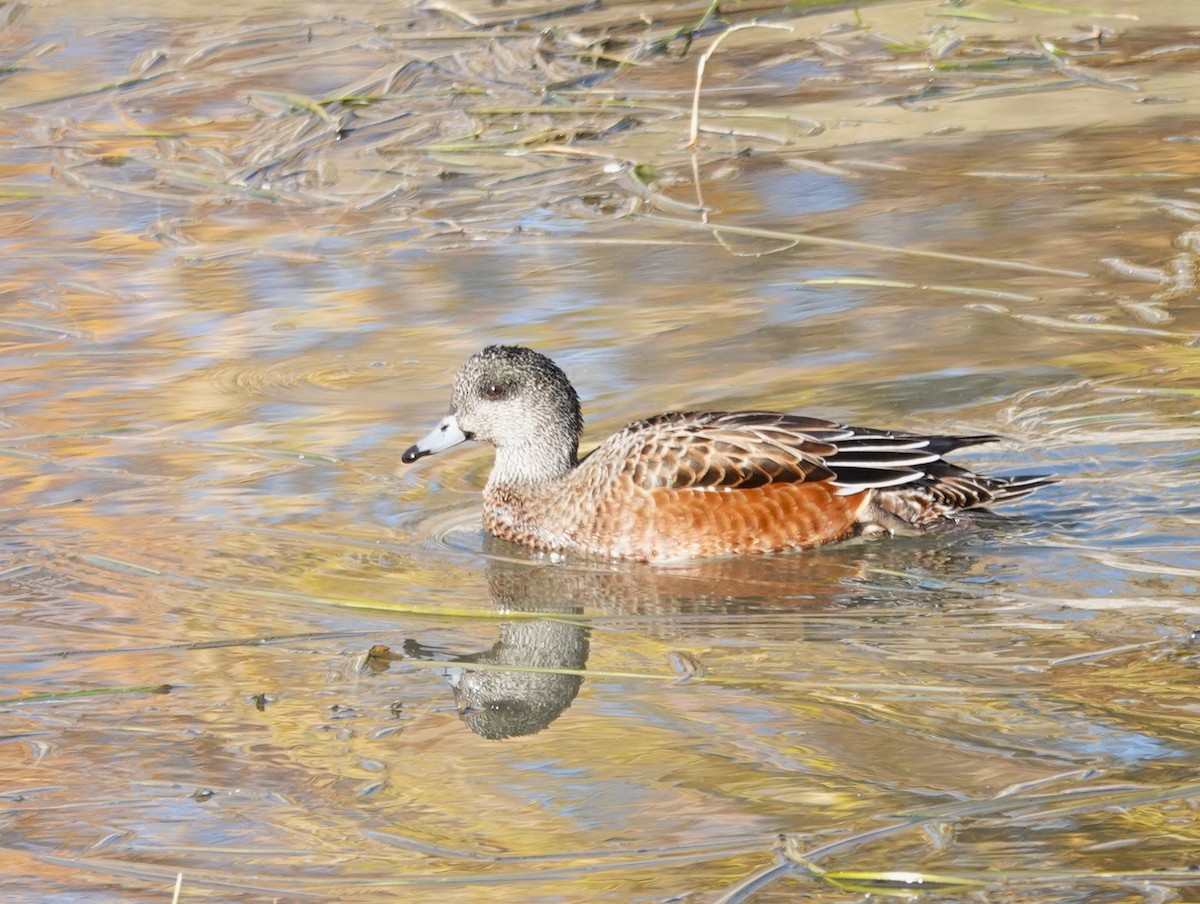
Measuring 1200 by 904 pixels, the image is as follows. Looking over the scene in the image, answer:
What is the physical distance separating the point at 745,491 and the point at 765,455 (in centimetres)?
14

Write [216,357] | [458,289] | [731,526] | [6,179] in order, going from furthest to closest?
[6,179]
[458,289]
[216,357]
[731,526]

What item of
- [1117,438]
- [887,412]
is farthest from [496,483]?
[1117,438]

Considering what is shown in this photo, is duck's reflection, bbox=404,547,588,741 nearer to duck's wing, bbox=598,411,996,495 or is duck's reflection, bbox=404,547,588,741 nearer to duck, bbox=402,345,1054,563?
duck, bbox=402,345,1054,563

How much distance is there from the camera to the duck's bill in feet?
23.3

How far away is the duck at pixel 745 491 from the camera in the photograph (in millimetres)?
6832

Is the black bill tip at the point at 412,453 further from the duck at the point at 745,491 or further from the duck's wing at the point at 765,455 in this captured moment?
the duck's wing at the point at 765,455

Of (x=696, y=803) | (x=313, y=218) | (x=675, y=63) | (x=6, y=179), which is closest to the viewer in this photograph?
(x=696, y=803)

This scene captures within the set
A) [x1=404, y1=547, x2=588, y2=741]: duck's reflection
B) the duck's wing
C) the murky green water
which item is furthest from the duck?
[x1=404, y1=547, x2=588, y2=741]: duck's reflection

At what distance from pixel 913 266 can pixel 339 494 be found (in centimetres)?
313

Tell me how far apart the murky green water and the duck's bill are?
23 cm

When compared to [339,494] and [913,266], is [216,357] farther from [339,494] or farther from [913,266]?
[913,266]

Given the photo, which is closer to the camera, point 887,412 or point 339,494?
point 339,494

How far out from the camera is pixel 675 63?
40.8ft

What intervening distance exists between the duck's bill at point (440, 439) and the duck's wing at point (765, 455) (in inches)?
26.0
